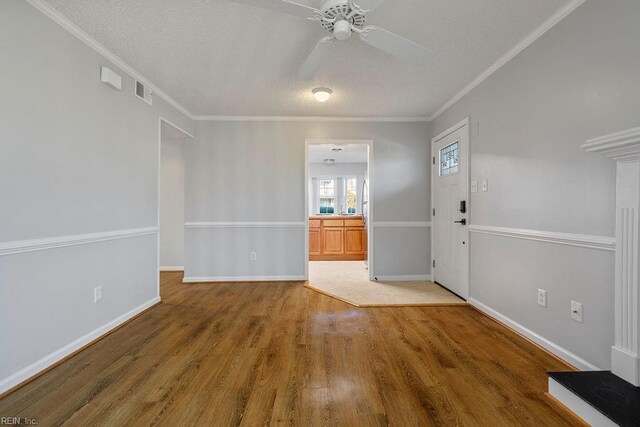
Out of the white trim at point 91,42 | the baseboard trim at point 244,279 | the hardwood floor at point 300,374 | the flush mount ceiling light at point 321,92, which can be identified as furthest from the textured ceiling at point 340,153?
the hardwood floor at point 300,374

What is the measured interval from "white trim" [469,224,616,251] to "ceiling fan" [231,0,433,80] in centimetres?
151

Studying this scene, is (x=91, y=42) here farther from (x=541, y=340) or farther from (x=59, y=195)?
(x=541, y=340)

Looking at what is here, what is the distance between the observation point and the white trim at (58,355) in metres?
1.61

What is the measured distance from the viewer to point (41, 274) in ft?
5.94

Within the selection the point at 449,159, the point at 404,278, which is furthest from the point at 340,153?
the point at 404,278

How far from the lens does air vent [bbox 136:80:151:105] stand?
9.21ft

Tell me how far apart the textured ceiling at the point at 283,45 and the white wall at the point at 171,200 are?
4.71ft

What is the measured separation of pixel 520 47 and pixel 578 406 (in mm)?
2488

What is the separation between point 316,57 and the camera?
2021mm

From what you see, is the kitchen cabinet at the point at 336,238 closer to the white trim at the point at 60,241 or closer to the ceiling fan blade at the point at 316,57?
the white trim at the point at 60,241

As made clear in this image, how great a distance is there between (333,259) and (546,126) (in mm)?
4435

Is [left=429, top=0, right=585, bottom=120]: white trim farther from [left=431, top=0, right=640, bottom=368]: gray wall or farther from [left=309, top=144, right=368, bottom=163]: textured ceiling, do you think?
[left=309, top=144, right=368, bottom=163]: textured ceiling

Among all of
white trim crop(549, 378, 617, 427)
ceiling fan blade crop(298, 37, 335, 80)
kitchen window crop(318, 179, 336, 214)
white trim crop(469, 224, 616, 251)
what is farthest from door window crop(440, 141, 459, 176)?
kitchen window crop(318, 179, 336, 214)

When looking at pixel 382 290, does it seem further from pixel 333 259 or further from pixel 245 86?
pixel 245 86
